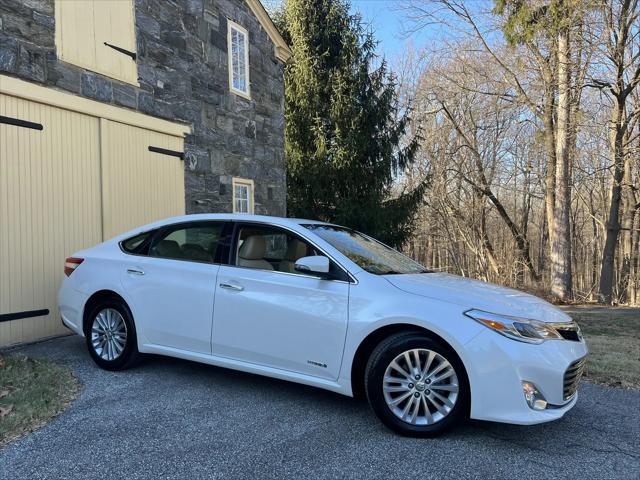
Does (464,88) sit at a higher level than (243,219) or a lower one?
higher

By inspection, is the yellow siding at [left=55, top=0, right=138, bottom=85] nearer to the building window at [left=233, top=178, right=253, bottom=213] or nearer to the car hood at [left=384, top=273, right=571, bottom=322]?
the building window at [left=233, top=178, right=253, bottom=213]

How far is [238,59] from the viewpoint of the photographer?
35.7ft

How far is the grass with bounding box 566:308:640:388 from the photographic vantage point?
549 centimetres

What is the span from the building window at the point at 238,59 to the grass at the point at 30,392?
692 centimetres

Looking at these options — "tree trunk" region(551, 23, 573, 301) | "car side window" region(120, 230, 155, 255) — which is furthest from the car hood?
"tree trunk" region(551, 23, 573, 301)

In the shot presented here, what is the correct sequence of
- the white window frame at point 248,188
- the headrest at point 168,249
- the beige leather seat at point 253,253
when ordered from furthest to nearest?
the white window frame at point 248,188 < the headrest at point 168,249 < the beige leather seat at point 253,253

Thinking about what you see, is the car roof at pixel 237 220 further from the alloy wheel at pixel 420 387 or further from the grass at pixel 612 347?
the grass at pixel 612 347

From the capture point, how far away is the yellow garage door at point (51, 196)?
6.05 meters

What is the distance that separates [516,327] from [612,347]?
483 cm

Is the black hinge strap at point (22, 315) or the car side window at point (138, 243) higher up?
the car side window at point (138, 243)

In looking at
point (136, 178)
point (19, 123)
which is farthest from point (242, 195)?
point (19, 123)

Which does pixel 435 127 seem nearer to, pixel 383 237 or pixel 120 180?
pixel 383 237

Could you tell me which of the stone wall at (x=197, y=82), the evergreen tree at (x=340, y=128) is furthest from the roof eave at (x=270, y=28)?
the evergreen tree at (x=340, y=128)

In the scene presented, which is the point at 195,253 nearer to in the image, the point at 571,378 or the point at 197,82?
the point at 571,378
